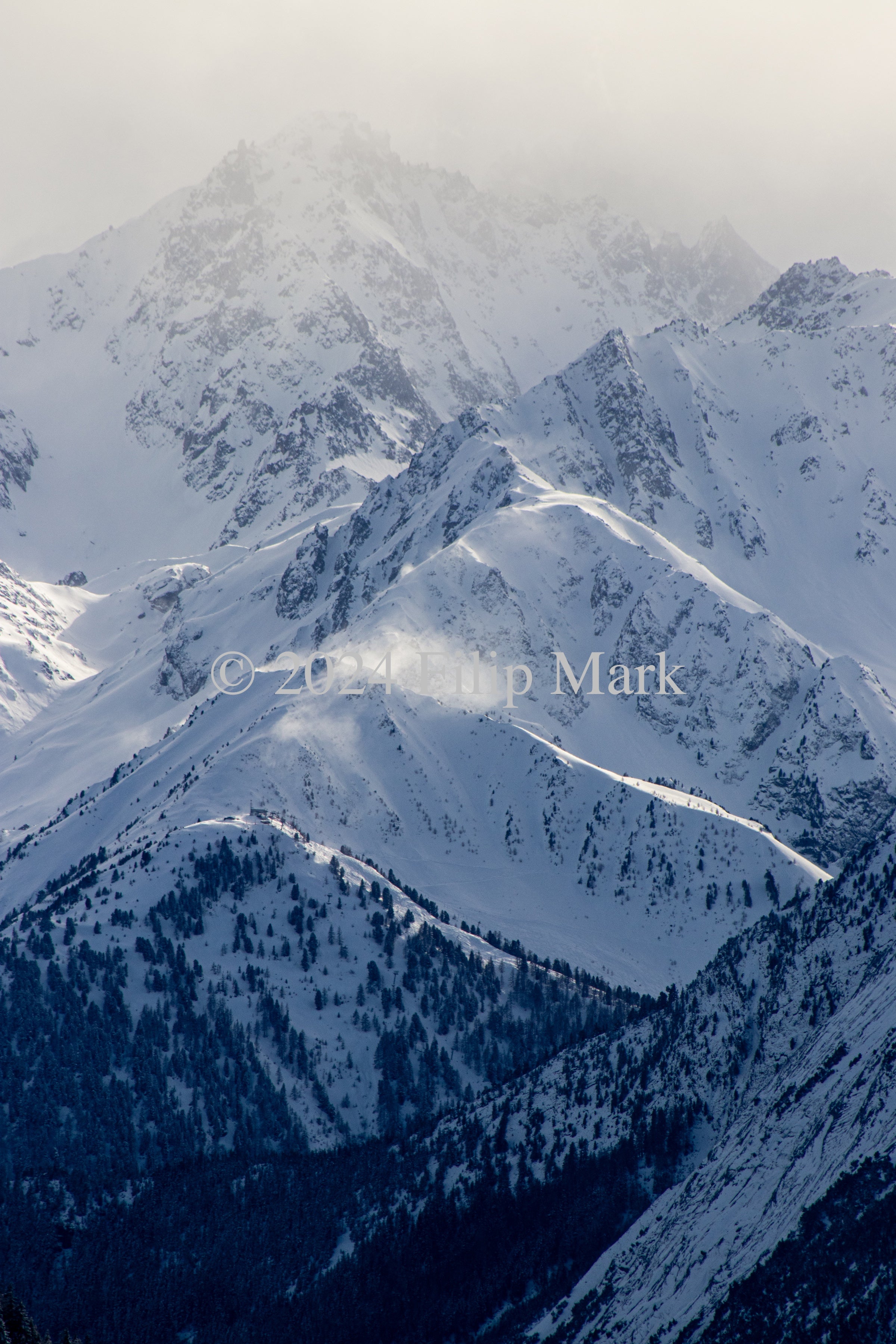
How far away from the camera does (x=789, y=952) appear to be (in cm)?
17912

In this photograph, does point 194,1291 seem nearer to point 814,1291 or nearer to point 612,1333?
point 612,1333

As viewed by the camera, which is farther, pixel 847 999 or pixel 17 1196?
pixel 17 1196

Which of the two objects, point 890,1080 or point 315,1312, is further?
point 315,1312

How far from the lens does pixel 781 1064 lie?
6521 inches

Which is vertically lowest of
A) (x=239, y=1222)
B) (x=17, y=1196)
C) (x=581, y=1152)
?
(x=581, y=1152)

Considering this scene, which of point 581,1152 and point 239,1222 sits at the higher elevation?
point 239,1222

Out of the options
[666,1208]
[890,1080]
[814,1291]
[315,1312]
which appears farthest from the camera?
[315,1312]

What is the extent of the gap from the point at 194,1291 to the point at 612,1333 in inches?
2426

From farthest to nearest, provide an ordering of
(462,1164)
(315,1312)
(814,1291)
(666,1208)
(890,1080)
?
(462,1164) → (315,1312) → (666,1208) → (890,1080) → (814,1291)

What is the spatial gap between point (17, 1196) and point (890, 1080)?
386ft

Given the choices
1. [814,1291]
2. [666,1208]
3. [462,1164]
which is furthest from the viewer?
[462,1164]

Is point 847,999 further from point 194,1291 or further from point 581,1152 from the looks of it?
point 194,1291

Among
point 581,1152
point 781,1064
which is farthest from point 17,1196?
point 781,1064

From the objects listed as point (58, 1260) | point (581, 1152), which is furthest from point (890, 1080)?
point (58, 1260)
